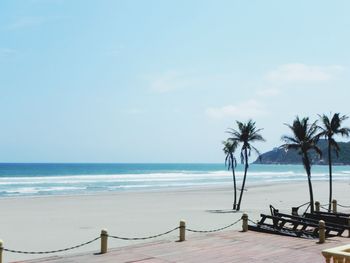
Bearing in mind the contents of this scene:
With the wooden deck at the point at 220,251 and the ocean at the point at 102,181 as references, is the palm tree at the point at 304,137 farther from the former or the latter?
the ocean at the point at 102,181

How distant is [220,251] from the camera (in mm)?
15961

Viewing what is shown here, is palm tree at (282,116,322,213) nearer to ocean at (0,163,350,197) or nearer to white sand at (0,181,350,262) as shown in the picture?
white sand at (0,181,350,262)

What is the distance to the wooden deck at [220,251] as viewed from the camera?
48.1 feet

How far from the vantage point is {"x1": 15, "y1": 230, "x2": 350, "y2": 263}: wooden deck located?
Answer: 14672mm

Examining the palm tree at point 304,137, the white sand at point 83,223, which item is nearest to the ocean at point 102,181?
the white sand at point 83,223

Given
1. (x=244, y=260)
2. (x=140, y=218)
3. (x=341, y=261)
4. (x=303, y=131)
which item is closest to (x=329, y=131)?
(x=303, y=131)

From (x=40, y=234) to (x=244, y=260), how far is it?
12.1 m

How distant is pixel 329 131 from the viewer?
34.1 metres

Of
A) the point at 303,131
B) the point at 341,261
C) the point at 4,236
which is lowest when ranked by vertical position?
the point at 4,236

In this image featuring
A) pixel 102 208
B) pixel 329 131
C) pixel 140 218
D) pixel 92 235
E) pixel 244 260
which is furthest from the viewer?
pixel 102 208

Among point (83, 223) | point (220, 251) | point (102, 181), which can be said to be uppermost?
point (220, 251)

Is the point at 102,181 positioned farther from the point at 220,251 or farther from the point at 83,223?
the point at 220,251

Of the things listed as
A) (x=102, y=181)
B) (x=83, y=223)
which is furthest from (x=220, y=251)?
(x=102, y=181)

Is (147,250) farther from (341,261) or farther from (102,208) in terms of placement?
(102,208)
